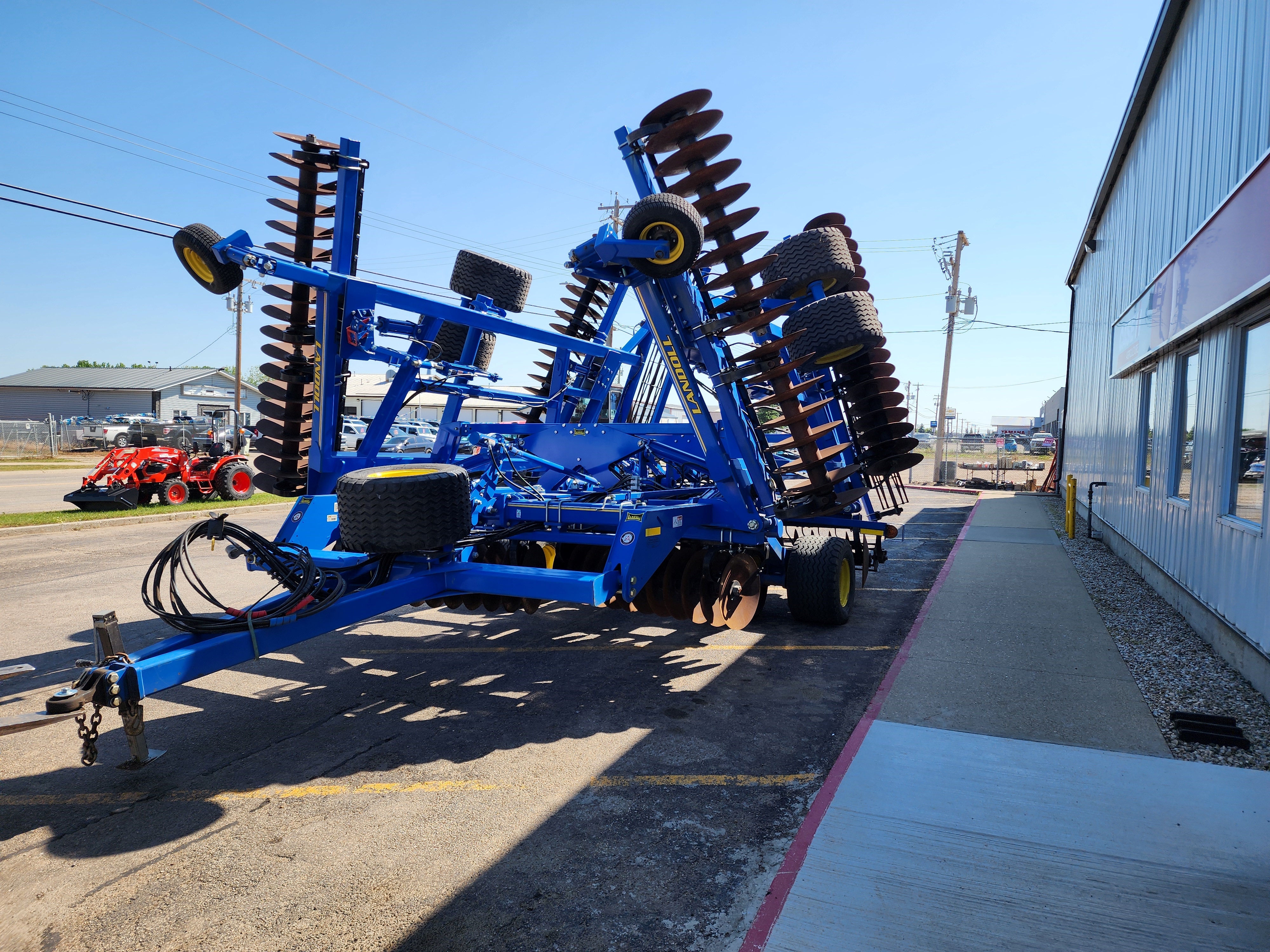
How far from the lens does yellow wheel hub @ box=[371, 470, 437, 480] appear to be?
468 centimetres

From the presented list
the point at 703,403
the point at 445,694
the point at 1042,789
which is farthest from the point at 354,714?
the point at 1042,789

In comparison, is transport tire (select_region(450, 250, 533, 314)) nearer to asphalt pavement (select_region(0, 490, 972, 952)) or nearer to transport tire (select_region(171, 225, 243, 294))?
transport tire (select_region(171, 225, 243, 294))

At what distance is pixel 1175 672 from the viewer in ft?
18.3

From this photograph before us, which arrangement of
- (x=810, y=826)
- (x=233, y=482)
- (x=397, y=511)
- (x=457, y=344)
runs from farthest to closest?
(x=233, y=482)
(x=457, y=344)
(x=397, y=511)
(x=810, y=826)

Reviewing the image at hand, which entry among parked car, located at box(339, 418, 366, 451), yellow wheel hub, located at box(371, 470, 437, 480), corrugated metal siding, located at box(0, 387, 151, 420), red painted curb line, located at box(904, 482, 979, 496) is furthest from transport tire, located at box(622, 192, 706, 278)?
corrugated metal siding, located at box(0, 387, 151, 420)

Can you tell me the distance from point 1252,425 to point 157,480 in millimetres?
18163

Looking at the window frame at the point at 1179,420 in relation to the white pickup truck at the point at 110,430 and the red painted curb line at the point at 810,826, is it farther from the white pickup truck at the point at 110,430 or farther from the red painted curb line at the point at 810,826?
the white pickup truck at the point at 110,430

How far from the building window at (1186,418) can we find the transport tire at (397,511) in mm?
6928

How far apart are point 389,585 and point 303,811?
131 cm

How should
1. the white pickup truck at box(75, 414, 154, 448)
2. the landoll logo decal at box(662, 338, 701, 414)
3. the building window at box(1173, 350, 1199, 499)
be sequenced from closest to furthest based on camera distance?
the landoll logo decal at box(662, 338, 701, 414) → the building window at box(1173, 350, 1199, 499) → the white pickup truck at box(75, 414, 154, 448)

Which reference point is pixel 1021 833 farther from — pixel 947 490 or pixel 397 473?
pixel 947 490

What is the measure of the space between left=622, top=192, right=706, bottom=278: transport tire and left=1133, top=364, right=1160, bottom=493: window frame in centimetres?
737

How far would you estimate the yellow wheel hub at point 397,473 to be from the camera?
4684mm

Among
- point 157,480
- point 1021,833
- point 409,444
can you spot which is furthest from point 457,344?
point 409,444
